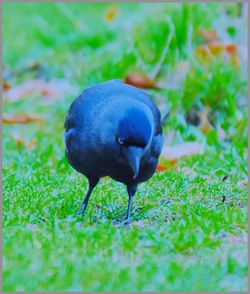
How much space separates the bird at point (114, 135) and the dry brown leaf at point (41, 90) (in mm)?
3350

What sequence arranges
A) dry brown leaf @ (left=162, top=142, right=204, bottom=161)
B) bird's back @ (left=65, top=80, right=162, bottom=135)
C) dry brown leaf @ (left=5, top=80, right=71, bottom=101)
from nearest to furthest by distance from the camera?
bird's back @ (left=65, top=80, right=162, bottom=135) < dry brown leaf @ (left=162, top=142, right=204, bottom=161) < dry brown leaf @ (left=5, top=80, right=71, bottom=101)

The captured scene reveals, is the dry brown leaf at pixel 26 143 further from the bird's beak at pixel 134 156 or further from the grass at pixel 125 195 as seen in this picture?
the bird's beak at pixel 134 156

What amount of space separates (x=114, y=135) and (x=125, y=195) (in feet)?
3.61

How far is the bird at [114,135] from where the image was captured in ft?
13.4

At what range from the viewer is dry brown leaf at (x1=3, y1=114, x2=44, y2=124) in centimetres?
723

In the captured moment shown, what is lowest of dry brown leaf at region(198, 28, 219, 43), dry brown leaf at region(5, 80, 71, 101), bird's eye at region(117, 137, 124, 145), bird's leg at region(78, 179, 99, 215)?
bird's leg at region(78, 179, 99, 215)

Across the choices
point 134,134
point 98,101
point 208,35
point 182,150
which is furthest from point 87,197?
point 208,35

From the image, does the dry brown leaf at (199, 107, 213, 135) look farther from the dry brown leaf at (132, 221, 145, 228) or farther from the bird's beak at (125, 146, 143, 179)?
the bird's beak at (125, 146, 143, 179)

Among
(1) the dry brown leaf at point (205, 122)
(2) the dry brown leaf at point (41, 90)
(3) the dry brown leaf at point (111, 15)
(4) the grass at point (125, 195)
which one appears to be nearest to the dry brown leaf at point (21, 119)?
(4) the grass at point (125, 195)

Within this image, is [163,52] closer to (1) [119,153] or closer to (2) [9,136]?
(2) [9,136]

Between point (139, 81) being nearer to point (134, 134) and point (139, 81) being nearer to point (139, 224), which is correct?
point (139, 224)

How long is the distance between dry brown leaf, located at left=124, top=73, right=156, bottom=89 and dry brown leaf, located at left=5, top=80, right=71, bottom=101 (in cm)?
87

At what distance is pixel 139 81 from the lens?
739cm

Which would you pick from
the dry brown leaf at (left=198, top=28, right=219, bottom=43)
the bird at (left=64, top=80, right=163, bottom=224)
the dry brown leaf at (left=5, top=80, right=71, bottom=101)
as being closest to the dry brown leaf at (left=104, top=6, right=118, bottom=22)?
the dry brown leaf at (left=5, top=80, right=71, bottom=101)
